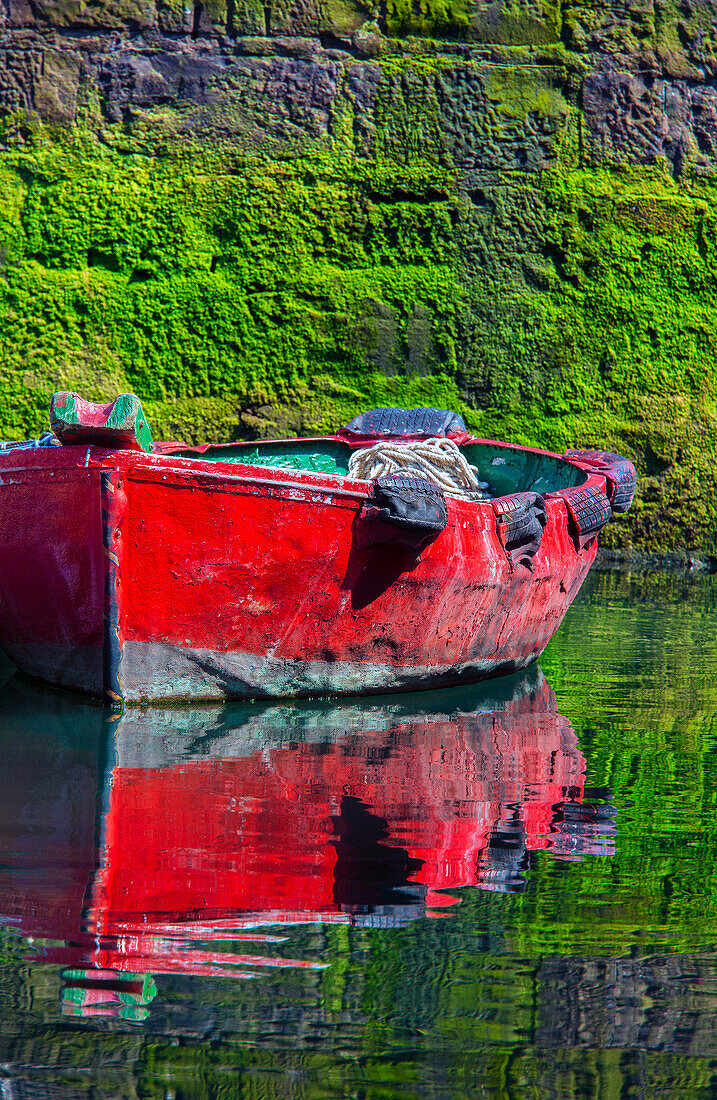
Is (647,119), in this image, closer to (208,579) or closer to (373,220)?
(373,220)

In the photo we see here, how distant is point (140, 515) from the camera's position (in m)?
3.27

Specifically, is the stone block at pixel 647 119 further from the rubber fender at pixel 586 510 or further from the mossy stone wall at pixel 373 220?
the rubber fender at pixel 586 510

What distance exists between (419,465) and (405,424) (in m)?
1.06

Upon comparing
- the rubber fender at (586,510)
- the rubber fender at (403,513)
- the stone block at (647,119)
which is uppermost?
the stone block at (647,119)

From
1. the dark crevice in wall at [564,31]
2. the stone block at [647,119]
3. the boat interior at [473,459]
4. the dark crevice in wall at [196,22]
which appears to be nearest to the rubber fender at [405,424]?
the boat interior at [473,459]

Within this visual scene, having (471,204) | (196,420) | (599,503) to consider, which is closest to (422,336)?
(471,204)

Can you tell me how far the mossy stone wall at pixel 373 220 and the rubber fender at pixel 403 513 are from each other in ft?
13.4

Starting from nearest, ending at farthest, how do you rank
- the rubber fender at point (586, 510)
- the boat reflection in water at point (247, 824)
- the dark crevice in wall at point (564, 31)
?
the boat reflection in water at point (247, 824) < the rubber fender at point (586, 510) < the dark crevice in wall at point (564, 31)

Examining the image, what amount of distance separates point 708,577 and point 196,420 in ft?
11.7

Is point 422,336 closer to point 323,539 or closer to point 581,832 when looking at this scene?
point 323,539

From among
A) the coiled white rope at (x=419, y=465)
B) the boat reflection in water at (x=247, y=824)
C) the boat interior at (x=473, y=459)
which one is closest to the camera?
the boat reflection in water at (x=247, y=824)

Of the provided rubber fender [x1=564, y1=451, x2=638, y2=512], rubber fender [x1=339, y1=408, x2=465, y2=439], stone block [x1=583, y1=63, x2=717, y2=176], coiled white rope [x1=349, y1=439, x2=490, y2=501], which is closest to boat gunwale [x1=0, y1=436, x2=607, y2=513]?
coiled white rope [x1=349, y1=439, x2=490, y2=501]

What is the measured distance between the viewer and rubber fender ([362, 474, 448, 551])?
3355 millimetres

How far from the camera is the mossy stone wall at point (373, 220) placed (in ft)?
23.9
